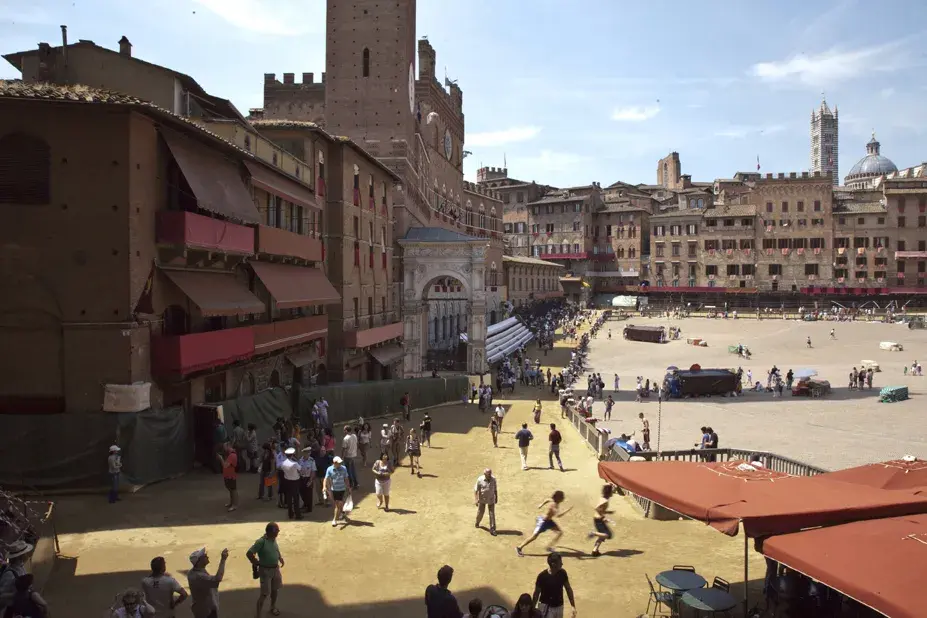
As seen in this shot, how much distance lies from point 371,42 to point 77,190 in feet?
101

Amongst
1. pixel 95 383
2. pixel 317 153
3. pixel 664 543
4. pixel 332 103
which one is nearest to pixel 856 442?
pixel 664 543

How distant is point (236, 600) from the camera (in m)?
10.2

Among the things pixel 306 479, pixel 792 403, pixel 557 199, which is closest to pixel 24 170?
pixel 306 479

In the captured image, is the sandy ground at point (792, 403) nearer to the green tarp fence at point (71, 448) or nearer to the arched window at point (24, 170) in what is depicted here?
the green tarp fence at point (71, 448)

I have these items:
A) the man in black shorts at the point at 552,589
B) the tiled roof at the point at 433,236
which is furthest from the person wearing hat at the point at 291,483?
the tiled roof at the point at 433,236

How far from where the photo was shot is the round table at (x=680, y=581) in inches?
367

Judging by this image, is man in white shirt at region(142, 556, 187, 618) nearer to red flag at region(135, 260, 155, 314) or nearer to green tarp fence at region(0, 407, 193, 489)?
green tarp fence at region(0, 407, 193, 489)

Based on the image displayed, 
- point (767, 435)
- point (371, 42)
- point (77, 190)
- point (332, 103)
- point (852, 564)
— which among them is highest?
point (371, 42)

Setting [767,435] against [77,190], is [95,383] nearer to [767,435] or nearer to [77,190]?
[77,190]

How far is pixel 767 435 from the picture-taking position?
97.0 ft

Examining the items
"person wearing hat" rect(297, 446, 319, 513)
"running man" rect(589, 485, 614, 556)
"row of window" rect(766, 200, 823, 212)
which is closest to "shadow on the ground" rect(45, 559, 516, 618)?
"running man" rect(589, 485, 614, 556)

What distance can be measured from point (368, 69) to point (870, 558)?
1626 inches

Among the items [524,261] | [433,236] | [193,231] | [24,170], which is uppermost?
[524,261]

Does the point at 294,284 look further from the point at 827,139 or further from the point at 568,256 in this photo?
the point at 827,139
